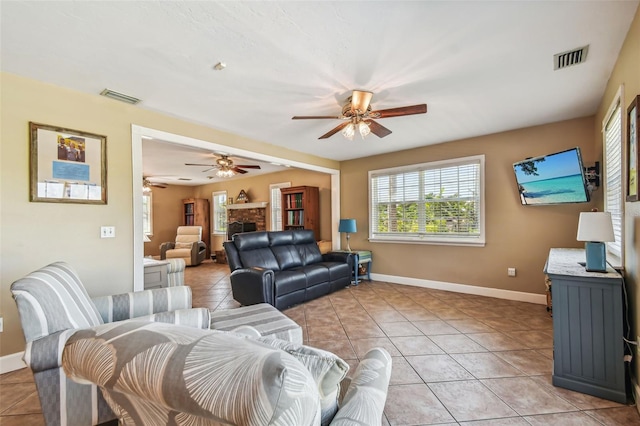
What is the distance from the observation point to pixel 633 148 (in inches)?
66.2

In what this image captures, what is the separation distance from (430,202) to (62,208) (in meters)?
4.77

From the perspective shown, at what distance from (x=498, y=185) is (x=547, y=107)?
1209mm

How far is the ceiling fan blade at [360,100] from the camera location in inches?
100

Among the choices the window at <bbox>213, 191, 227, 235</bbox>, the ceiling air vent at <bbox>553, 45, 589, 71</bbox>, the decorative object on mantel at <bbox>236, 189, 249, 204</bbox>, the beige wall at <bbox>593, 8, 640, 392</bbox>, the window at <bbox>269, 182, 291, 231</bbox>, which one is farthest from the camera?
the window at <bbox>213, 191, 227, 235</bbox>

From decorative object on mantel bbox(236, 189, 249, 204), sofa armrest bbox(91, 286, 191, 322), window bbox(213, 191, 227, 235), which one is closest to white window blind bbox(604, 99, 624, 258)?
sofa armrest bbox(91, 286, 191, 322)

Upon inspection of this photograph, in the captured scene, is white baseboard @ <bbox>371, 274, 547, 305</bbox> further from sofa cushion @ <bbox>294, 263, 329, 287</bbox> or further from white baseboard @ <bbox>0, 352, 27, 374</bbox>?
white baseboard @ <bbox>0, 352, 27, 374</bbox>

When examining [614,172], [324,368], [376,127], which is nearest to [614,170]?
[614,172]

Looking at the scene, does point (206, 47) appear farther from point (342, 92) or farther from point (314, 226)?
point (314, 226)

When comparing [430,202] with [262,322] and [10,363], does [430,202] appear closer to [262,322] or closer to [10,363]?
[262,322]

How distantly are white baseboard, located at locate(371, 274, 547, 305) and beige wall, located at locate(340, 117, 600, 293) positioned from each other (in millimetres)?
62

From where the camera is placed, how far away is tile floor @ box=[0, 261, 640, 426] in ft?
5.64

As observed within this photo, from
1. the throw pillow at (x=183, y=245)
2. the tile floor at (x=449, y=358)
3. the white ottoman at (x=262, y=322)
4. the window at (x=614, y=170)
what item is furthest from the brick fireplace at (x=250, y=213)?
the window at (x=614, y=170)

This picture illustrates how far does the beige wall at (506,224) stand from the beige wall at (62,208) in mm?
4115

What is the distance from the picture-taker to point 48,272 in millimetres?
1435
